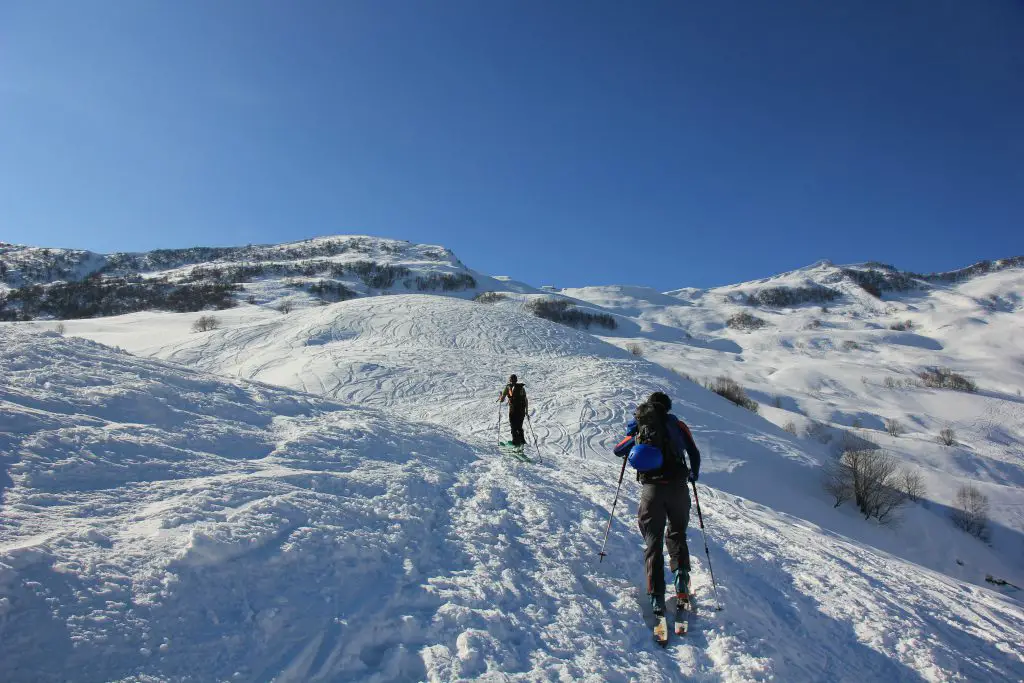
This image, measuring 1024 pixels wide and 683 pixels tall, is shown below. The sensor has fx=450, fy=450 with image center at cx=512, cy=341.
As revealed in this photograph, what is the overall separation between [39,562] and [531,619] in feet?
15.5

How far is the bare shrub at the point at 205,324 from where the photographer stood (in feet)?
161

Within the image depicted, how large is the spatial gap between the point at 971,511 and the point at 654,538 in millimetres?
37678

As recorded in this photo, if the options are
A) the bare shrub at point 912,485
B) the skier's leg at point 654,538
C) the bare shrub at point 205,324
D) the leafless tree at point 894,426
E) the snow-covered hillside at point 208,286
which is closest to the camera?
the skier's leg at point 654,538

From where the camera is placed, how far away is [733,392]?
62.4 metres

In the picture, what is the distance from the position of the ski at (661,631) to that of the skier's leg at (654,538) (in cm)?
15

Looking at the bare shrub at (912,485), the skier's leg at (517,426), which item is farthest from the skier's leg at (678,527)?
the bare shrub at (912,485)

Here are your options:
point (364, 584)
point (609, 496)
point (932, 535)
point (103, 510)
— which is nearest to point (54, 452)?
point (103, 510)

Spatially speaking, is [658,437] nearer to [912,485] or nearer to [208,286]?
[912,485]

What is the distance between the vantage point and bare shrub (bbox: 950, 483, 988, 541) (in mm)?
27484

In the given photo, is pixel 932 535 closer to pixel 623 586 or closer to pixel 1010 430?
pixel 623 586

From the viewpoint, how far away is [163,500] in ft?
19.0

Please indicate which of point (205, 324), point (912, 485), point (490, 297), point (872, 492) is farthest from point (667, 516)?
point (490, 297)

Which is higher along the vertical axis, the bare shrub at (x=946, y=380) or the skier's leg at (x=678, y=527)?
the bare shrub at (x=946, y=380)

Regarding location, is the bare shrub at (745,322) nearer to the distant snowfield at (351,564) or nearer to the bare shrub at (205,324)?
the bare shrub at (205,324)
